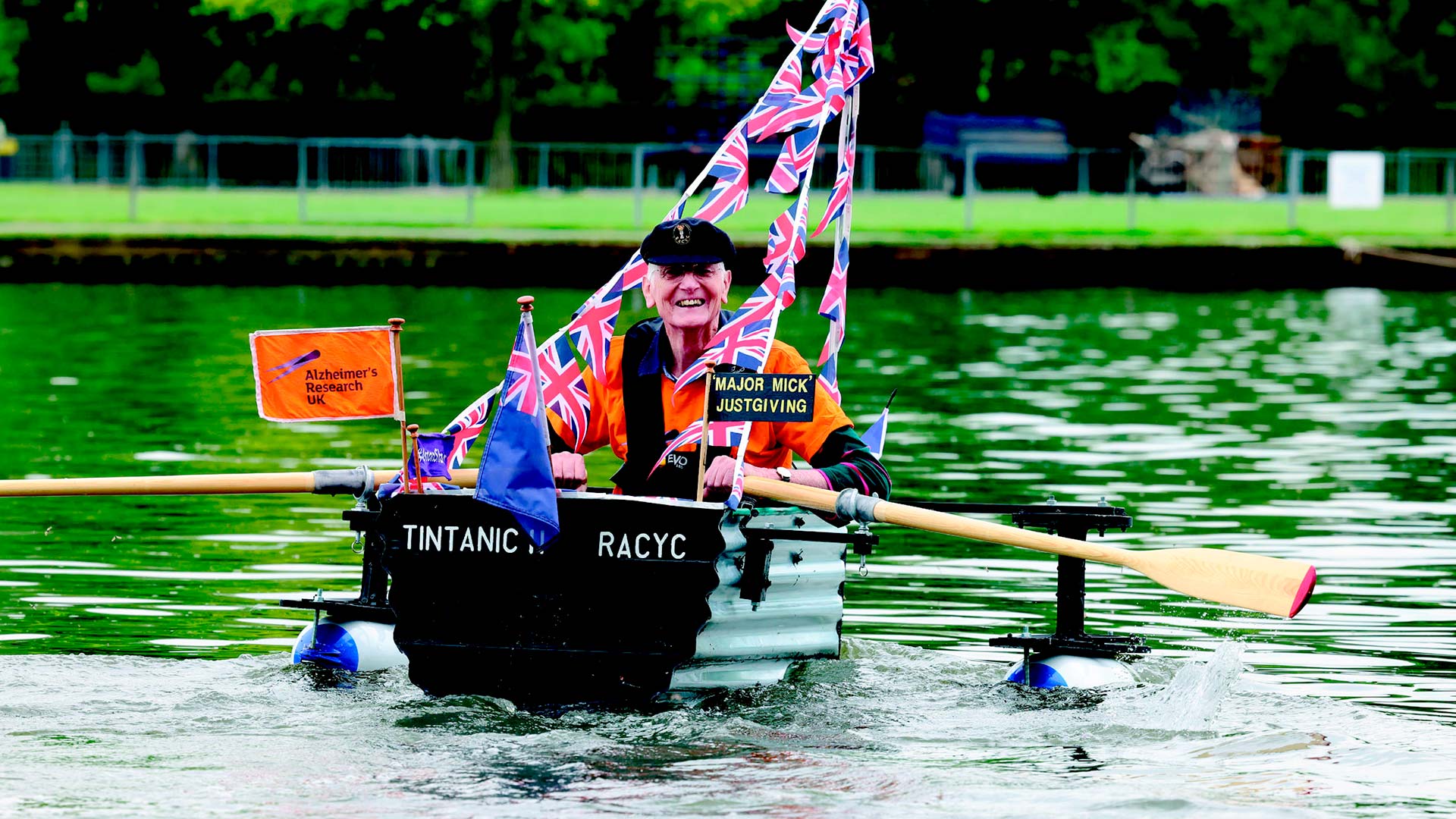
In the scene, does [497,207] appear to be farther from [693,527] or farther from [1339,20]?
[693,527]

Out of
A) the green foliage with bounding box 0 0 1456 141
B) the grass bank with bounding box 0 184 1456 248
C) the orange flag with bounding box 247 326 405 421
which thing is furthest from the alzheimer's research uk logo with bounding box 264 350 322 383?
the green foliage with bounding box 0 0 1456 141

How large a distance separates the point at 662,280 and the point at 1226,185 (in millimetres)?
44599

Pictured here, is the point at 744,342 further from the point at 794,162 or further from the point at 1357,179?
the point at 1357,179

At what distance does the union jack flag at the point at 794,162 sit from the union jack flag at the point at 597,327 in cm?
70

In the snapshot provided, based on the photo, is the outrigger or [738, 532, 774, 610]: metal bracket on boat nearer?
the outrigger

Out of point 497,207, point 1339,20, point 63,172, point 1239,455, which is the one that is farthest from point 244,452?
point 1339,20

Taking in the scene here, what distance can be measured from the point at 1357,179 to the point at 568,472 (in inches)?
1415

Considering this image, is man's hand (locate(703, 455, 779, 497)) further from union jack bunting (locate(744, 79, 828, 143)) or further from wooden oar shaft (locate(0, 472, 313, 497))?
union jack bunting (locate(744, 79, 828, 143))

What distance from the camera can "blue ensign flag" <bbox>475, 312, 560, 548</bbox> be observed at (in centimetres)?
925

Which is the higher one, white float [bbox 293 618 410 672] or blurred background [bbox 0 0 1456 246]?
blurred background [bbox 0 0 1456 246]

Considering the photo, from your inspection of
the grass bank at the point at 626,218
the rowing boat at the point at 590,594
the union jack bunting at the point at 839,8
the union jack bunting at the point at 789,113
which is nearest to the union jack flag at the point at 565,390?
the rowing boat at the point at 590,594

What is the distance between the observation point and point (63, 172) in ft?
171

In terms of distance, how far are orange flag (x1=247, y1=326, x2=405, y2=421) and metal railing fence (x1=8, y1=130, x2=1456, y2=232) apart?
3357 centimetres

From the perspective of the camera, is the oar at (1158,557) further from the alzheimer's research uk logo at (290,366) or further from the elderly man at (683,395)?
the alzheimer's research uk logo at (290,366)
